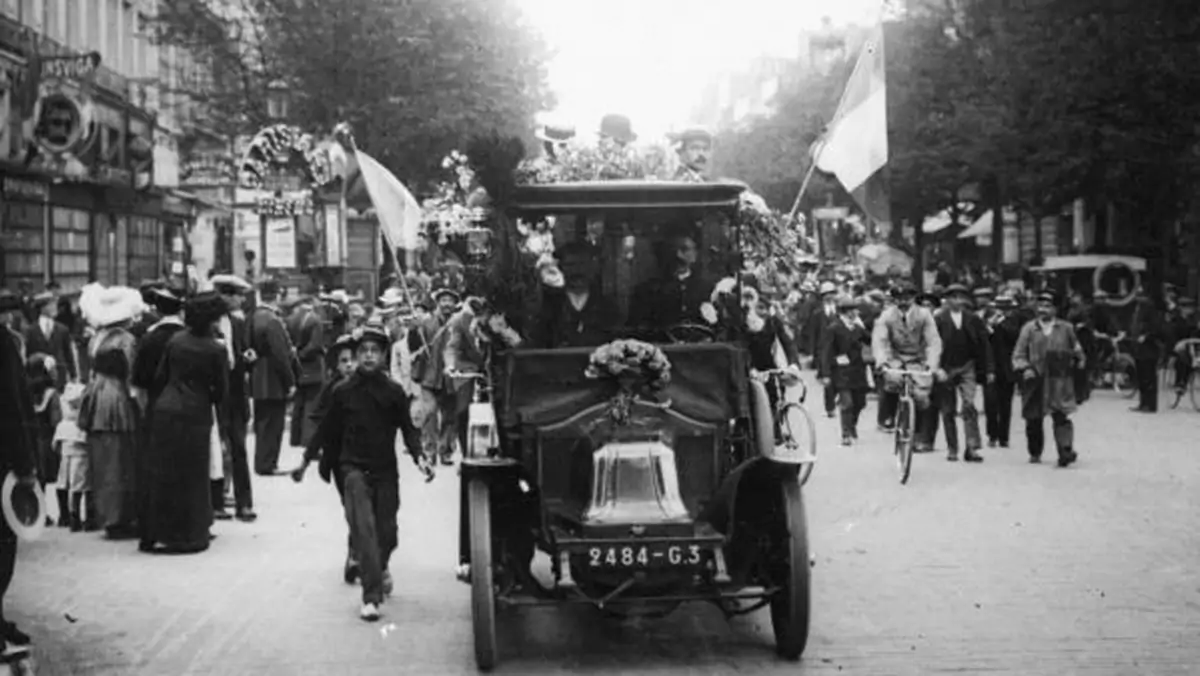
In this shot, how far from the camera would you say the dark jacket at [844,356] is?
20516 millimetres

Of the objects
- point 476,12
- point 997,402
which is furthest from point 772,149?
point 997,402

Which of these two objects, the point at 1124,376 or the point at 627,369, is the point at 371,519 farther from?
the point at 1124,376

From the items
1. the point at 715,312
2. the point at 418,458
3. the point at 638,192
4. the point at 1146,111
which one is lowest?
the point at 418,458

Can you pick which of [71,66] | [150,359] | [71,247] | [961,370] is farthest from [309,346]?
[71,247]

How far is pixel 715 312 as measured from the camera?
10945mm

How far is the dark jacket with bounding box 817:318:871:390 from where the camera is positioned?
20.5 meters

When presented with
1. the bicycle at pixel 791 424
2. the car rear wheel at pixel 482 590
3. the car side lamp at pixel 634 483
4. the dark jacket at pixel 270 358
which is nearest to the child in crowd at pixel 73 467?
the dark jacket at pixel 270 358

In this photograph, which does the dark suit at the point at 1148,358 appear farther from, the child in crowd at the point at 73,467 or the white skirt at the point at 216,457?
the child in crowd at the point at 73,467

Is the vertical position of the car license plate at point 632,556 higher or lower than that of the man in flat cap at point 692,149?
lower

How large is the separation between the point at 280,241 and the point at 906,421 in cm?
1594

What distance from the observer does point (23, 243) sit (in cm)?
3253

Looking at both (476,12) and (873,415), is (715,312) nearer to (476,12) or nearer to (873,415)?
(873,415)

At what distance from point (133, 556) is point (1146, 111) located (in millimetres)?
22907

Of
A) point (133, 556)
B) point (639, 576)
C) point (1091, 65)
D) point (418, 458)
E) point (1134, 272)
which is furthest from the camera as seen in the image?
point (1134, 272)
